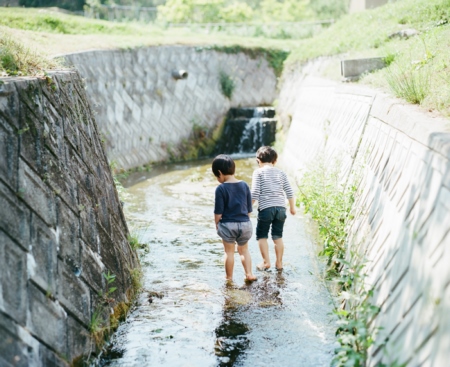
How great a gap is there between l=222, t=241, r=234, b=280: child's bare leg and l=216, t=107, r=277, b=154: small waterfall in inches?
483

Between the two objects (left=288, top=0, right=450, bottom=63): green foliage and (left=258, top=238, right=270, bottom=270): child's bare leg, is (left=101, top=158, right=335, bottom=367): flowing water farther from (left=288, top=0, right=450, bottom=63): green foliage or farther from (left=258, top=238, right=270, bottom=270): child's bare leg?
(left=288, top=0, right=450, bottom=63): green foliage

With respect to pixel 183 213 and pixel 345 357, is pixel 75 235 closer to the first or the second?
pixel 345 357

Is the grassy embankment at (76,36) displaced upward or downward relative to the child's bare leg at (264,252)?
upward

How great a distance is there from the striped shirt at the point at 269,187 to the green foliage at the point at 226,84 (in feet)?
44.0

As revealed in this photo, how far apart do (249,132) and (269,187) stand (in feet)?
40.0

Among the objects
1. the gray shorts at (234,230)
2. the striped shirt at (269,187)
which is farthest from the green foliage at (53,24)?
the gray shorts at (234,230)

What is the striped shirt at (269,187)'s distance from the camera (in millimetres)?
7059

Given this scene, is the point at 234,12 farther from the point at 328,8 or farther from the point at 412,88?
the point at 412,88

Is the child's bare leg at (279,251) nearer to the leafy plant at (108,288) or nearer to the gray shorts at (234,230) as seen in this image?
the gray shorts at (234,230)

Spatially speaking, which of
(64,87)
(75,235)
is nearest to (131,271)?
(75,235)

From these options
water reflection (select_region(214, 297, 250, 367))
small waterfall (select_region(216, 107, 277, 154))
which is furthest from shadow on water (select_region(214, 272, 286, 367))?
small waterfall (select_region(216, 107, 277, 154))

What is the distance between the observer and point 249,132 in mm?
19109

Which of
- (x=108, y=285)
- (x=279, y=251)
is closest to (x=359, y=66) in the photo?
(x=279, y=251)

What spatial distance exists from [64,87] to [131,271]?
→ 2.05 meters
